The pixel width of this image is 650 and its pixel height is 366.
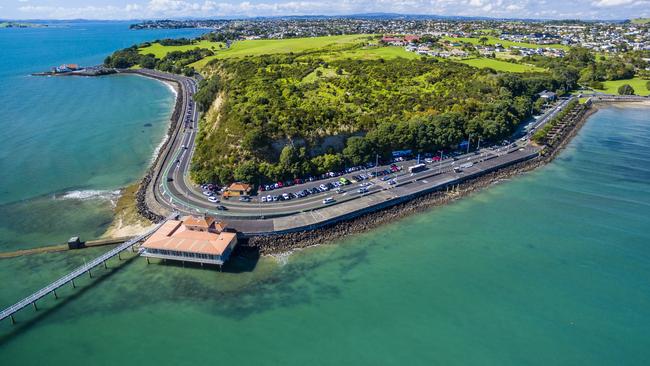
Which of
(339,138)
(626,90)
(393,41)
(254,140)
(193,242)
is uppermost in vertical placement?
(393,41)

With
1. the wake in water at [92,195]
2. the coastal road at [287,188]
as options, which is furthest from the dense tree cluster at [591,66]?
the wake in water at [92,195]

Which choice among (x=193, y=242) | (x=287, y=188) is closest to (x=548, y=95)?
(x=287, y=188)

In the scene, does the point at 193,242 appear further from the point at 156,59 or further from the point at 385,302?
the point at 156,59

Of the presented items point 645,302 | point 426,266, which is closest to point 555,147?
point 645,302

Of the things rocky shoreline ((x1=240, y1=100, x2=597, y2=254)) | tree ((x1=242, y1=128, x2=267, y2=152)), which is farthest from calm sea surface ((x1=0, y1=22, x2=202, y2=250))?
rocky shoreline ((x1=240, y1=100, x2=597, y2=254))

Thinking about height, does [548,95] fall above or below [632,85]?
below
